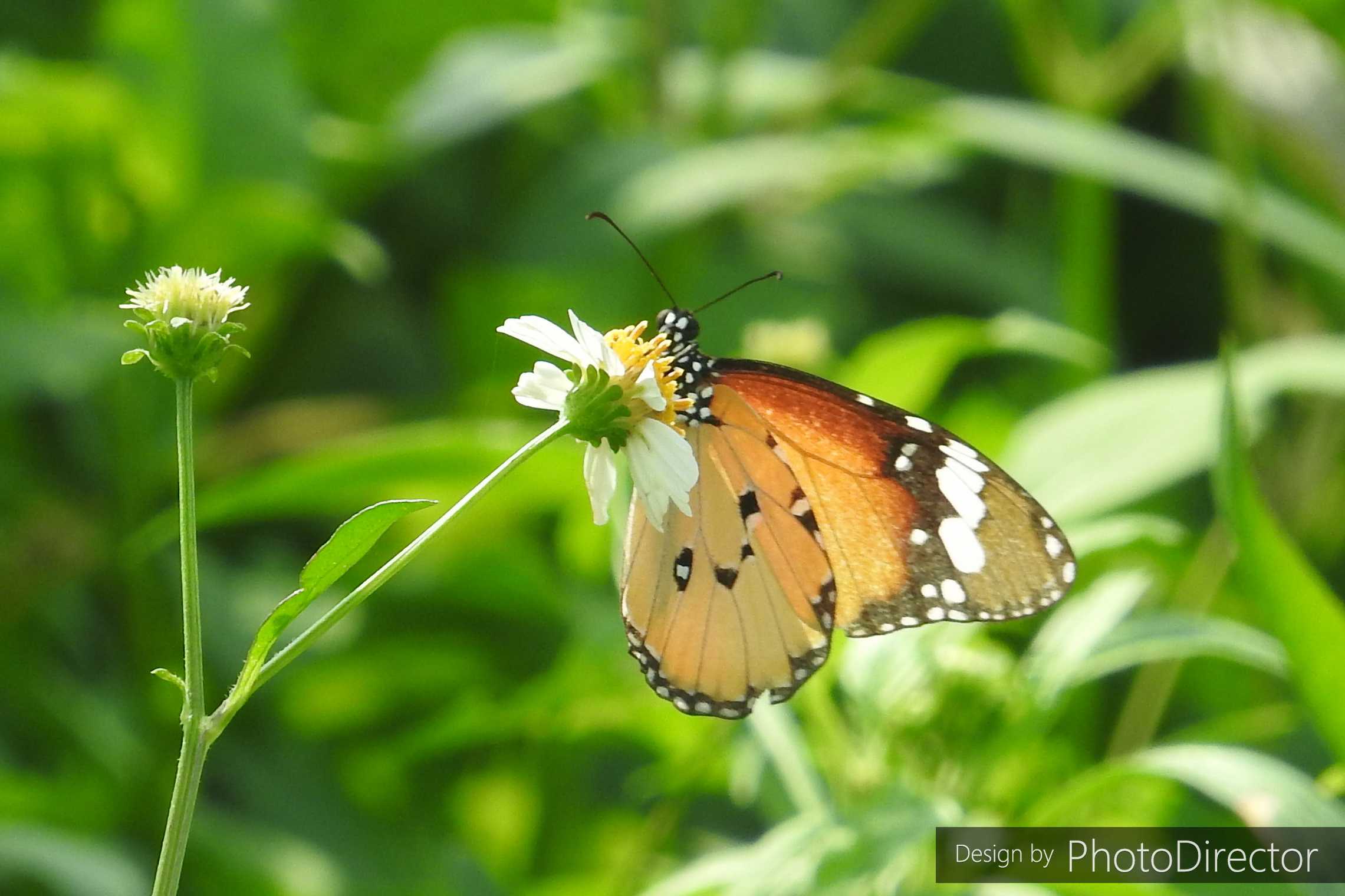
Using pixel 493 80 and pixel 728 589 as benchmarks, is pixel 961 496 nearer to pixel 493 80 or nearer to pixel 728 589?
pixel 728 589

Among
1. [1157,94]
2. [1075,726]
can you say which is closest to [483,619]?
[1075,726]

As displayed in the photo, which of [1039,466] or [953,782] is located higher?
[1039,466]

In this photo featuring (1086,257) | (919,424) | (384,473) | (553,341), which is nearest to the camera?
(553,341)

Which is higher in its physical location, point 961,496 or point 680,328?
point 680,328

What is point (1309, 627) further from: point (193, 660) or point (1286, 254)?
point (1286, 254)

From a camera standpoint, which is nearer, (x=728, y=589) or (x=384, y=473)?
(x=728, y=589)

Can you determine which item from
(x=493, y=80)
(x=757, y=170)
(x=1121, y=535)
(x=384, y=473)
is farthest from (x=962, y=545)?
(x=493, y=80)

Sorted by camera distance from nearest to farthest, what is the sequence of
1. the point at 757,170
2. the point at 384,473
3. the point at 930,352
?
the point at 384,473
the point at 930,352
the point at 757,170

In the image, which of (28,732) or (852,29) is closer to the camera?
(28,732)
